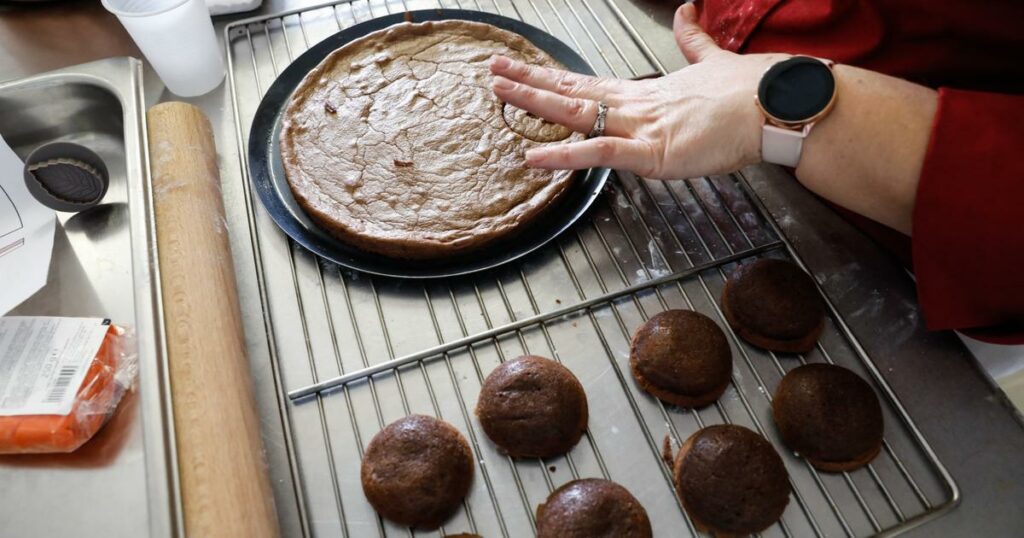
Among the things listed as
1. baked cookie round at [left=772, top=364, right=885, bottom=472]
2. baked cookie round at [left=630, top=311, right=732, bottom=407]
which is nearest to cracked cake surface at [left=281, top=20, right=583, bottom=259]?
baked cookie round at [left=630, top=311, right=732, bottom=407]

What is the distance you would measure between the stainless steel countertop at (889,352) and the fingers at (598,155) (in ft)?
1.22

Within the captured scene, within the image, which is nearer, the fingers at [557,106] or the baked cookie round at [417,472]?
the baked cookie round at [417,472]

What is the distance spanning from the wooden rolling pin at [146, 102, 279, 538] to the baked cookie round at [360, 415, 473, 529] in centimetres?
16

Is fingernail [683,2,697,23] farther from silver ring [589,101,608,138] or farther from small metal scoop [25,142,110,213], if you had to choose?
small metal scoop [25,142,110,213]

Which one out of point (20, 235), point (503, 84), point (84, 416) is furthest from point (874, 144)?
point (20, 235)

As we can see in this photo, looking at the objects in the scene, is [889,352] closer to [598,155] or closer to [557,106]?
[598,155]

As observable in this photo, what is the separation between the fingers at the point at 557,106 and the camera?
1.32 m

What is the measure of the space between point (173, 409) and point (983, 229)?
48.3 inches

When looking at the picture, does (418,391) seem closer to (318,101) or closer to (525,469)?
(525,469)

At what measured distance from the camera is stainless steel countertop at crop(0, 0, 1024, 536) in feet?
3.56

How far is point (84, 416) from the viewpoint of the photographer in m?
1.10

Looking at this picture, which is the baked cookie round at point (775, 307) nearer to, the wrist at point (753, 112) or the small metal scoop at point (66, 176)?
the wrist at point (753, 112)

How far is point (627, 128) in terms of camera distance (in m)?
1.30

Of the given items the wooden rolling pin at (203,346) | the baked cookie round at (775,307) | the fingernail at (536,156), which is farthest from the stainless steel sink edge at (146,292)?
the baked cookie round at (775,307)
